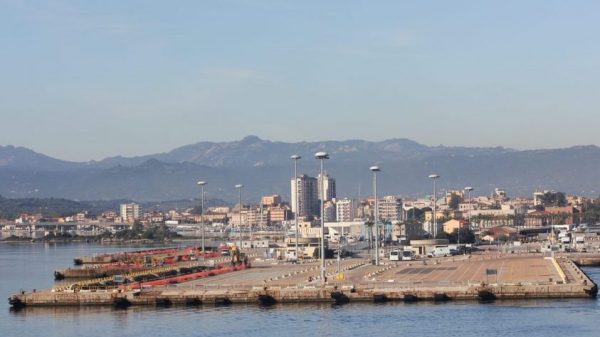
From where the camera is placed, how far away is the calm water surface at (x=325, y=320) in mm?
37938

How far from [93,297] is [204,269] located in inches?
874

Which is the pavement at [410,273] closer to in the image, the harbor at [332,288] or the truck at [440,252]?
the harbor at [332,288]

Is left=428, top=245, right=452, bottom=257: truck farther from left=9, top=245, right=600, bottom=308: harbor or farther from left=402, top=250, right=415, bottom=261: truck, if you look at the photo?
left=9, top=245, right=600, bottom=308: harbor

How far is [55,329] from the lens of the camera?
40.9 metres

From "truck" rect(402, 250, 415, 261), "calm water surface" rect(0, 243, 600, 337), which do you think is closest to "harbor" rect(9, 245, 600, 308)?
"calm water surface" rect(0, 243, 600, 337)

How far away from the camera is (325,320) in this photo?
4075cm

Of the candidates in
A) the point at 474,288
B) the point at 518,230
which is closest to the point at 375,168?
the point at 474,288

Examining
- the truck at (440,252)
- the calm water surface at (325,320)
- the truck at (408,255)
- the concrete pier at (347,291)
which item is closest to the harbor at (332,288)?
the concrete pier at (347,291)

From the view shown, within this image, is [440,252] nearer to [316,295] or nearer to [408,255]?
[408,255]

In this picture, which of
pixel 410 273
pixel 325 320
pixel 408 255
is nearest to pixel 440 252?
pixel 408 255

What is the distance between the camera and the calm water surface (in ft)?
124

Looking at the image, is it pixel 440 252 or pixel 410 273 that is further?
pixel 440 252

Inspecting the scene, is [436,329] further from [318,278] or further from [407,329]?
[318,278]

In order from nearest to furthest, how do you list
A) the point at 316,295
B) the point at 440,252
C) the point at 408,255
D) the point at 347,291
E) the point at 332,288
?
the point at 316,295
the point at 347,291
the point at 332,288
the point at 408,255
the point at 440,252
